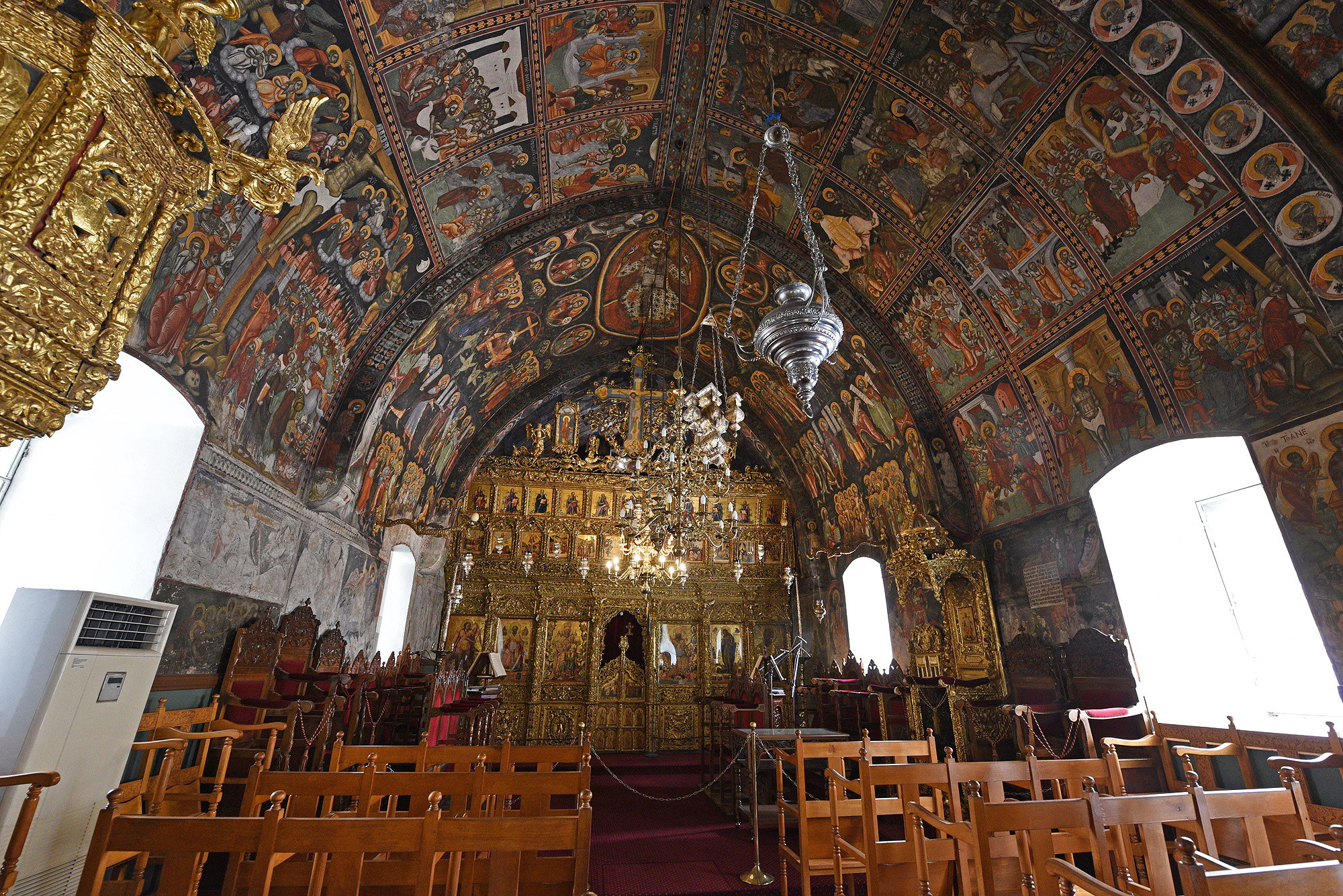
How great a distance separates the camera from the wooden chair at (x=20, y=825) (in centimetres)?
192

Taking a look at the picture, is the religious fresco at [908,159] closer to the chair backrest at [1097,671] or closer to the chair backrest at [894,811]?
the chair backrest at [1097,671]

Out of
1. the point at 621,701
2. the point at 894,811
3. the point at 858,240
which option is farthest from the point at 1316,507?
the point at 621,701

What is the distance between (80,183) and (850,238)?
27.7 ft

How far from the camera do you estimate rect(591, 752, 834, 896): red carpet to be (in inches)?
200

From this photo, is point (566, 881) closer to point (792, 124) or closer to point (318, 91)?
point (318, 91)

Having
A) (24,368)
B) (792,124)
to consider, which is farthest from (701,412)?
(24,368)

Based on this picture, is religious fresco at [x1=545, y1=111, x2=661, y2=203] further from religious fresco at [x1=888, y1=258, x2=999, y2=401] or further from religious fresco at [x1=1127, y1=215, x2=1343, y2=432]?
religious fresco at [x1=1127, y1=215, x2=1343, y2=432]

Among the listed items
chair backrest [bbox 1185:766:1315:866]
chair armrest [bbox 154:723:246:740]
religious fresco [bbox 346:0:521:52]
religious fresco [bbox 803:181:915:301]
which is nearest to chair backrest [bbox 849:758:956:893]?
chair backrest [bbox 1185:766:1315:866]

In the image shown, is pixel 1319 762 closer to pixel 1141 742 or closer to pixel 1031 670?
pixel 1141 742

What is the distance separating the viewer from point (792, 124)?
766 centimetres

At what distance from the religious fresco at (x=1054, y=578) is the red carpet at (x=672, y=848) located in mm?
4368

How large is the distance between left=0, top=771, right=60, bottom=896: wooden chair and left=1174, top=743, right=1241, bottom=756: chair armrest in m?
7.04

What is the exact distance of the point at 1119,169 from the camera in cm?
573

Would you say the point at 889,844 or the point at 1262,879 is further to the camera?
the point at 889,844
